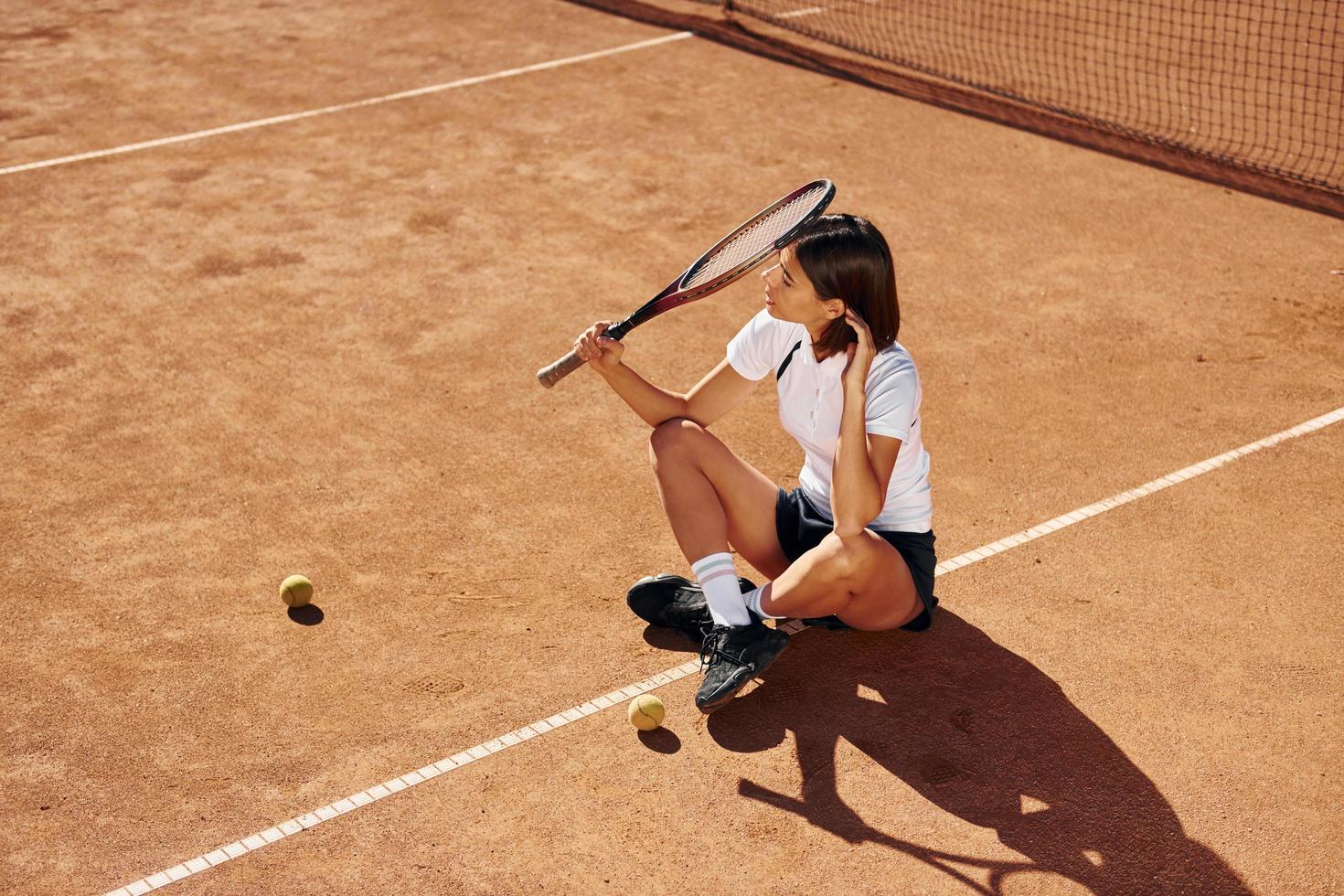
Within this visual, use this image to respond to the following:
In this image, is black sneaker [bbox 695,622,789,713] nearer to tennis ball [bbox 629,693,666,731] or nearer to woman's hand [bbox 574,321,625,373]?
tennis ball [bbox 629,693,666,731]

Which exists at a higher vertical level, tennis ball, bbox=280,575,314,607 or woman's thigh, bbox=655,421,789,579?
woman's thigh, bbox=655,421,789,579

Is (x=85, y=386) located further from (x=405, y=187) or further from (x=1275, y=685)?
(x=1275, y=685)

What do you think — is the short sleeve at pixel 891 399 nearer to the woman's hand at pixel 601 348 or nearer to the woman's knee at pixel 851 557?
the woman's knee at pixel 851 557

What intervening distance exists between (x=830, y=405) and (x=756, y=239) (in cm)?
66

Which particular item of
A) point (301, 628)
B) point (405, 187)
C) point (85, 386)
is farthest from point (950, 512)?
point (405, 187)

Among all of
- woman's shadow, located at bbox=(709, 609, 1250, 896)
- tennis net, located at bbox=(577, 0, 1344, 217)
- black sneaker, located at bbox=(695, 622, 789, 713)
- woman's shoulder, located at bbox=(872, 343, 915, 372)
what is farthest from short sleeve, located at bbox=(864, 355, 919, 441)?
tennis net, located at bbox=(577, 0, 1344, 217)

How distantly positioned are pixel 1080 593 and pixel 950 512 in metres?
0.72

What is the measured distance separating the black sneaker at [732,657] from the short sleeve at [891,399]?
0.80m

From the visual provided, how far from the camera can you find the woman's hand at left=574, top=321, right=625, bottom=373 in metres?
4.82

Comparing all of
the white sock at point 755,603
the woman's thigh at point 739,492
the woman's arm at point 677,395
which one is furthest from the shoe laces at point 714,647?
the woman's arm at point 677,395

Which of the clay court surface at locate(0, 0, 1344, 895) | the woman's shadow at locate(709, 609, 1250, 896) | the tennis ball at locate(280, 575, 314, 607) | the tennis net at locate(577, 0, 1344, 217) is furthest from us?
the tennis net at locate(577, 0, 1344, 217)

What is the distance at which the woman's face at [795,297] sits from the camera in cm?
447

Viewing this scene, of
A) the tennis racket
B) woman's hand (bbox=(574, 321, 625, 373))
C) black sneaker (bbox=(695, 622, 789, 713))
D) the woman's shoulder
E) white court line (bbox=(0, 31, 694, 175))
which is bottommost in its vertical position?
black sneaker (bbox=(695, 622, 789, 713))

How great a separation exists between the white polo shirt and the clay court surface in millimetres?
583
